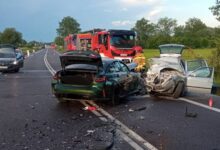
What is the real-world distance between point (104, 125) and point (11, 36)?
14107 cm

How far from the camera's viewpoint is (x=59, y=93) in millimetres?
13367

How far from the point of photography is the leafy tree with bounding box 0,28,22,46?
142125 millimetres

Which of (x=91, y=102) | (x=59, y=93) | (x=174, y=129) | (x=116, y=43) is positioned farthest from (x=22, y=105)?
(x=116, y=43)

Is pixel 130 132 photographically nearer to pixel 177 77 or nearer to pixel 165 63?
pixel 177 77

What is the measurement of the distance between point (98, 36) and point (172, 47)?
1478 centimetres

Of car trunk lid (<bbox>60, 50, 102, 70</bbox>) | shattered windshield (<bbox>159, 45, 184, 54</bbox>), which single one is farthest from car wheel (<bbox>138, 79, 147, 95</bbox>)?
car trunk lid (<bbox>60, 50, 102, 70</bbox>)

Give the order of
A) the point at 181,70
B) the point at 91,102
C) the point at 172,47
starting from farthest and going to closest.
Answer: the point at 172,47
the point at 181,70
the point at 91,102

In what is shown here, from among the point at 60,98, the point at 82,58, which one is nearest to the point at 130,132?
the point at 82,58

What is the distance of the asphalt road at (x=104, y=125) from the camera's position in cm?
792

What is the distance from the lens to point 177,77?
15.0 m

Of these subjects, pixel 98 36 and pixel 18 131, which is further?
pixel 98 36

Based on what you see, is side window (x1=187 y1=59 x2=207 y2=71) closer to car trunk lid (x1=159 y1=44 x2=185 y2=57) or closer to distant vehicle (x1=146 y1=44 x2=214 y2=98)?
distant vehicle (x1=146 y1=44 x2=214 y2=98)

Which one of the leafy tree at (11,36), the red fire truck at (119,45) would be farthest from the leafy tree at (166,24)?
the red fire truck at (119,45)

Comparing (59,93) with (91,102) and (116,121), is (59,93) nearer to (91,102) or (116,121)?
(91,102)
